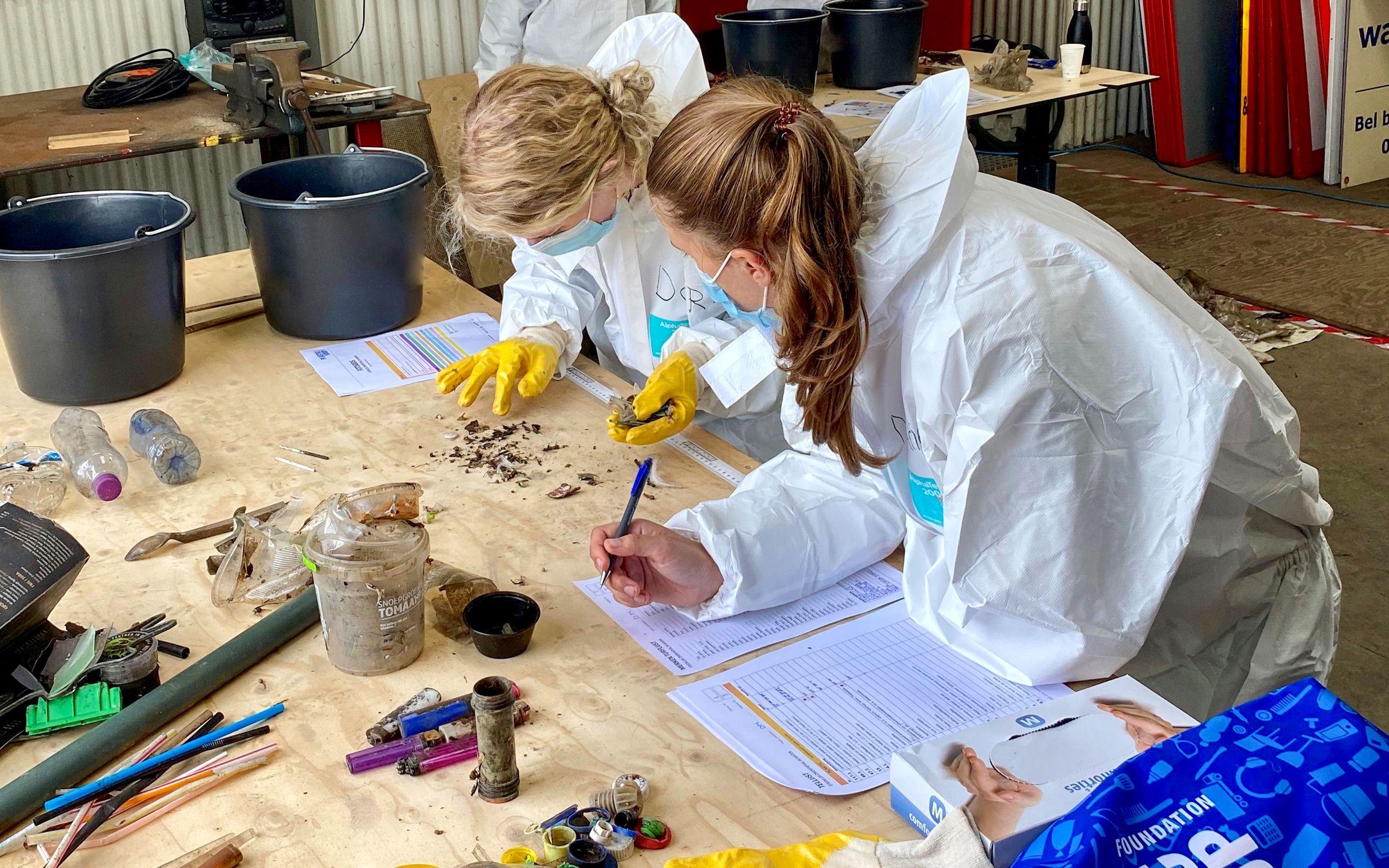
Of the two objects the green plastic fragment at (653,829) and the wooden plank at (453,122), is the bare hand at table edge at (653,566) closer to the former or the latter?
the green plastic fragment at (653,829)

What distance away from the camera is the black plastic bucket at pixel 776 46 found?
128 inches

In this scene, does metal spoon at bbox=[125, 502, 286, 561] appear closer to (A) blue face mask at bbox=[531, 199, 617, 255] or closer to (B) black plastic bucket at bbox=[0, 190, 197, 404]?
(B) black plastic bucket at bbox=[0, 190, 197, 404]

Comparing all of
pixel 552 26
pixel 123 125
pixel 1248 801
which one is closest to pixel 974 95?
pixel 552 26

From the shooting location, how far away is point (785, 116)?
46.7 inches

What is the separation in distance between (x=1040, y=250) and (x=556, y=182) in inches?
27.9

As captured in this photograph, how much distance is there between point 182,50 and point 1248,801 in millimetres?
4124

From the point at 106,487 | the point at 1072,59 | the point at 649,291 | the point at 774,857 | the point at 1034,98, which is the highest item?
the point at 1072,59

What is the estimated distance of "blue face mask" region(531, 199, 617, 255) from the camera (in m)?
1.74

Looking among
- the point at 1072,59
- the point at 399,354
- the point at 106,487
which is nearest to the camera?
the point at 106,487

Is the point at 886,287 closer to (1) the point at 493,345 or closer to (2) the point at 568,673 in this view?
(2) the point at 568,673

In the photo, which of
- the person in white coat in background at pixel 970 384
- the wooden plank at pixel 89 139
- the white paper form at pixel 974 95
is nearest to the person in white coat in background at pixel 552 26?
the white paper form at pixel 974 95

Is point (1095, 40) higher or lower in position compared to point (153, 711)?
higher

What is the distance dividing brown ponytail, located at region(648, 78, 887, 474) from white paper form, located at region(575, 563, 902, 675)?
8.1 inches

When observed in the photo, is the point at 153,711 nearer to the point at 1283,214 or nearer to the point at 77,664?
the point at 77,664
